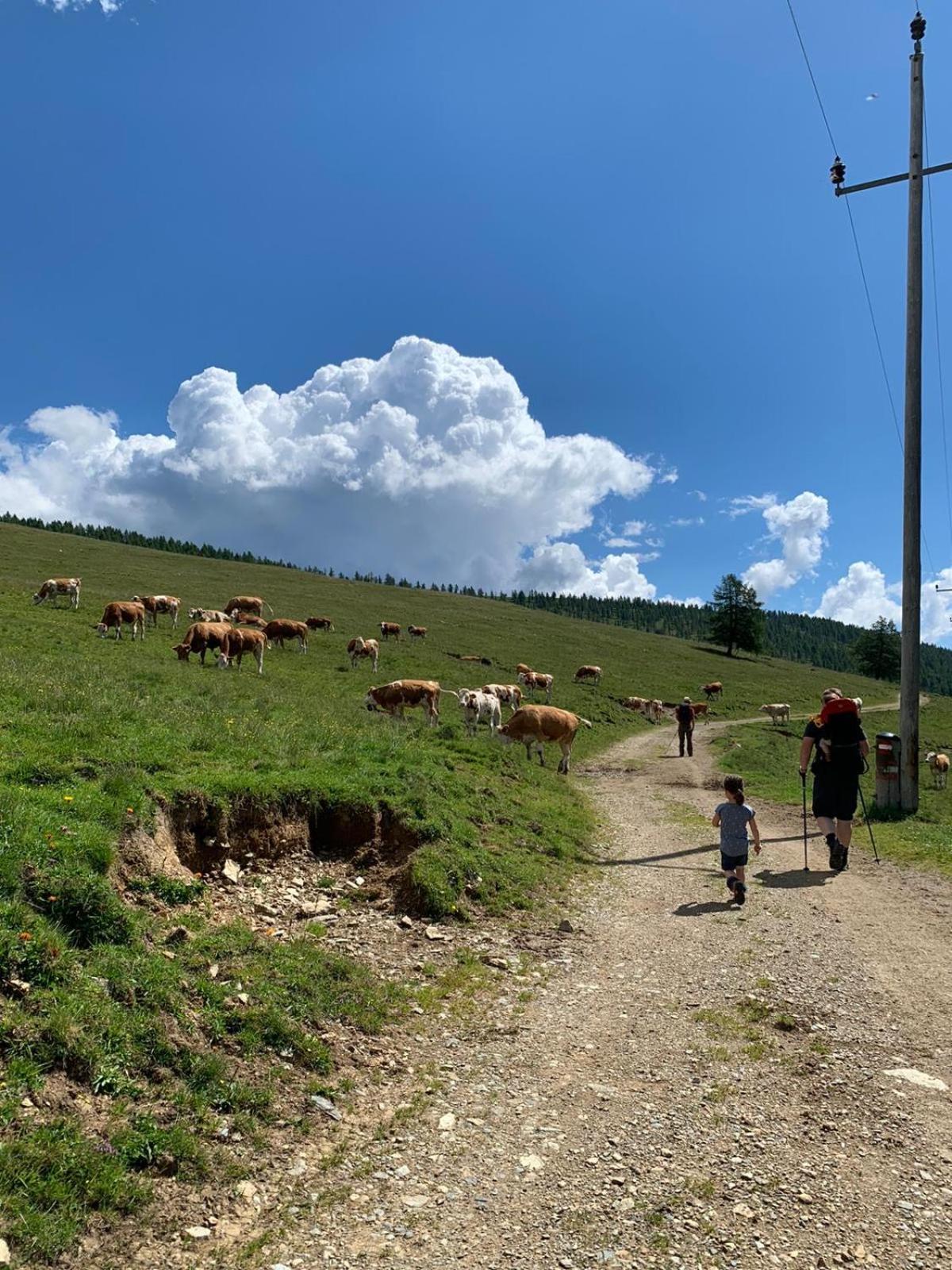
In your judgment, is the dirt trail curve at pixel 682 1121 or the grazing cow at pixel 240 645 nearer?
the dirt trail curve at pixel 682 1121

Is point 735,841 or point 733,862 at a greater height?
point 735,841

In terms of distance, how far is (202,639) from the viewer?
28.0 metres

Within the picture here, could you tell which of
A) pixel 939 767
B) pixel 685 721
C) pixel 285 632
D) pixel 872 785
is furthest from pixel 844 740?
pixel 285 632

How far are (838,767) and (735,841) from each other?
3512mm

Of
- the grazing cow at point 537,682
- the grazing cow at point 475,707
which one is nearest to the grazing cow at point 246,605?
the grazing cow at point 537,682

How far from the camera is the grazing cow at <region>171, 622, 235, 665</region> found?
27.9 metres

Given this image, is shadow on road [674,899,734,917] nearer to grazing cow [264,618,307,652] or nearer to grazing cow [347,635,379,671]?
grazing cow [347,635,379,671]

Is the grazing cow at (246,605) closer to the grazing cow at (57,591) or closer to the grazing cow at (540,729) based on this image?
the grazing cow at (57,591)

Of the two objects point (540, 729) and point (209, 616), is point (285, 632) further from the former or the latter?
point (540, 729)

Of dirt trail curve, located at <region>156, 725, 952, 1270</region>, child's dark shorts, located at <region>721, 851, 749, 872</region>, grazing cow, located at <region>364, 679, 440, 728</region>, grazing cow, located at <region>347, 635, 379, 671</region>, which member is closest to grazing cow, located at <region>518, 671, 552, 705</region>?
grazing cow, located at <region>347, 635, 379, 671</region>

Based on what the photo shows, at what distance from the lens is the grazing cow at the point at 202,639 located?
27.9m

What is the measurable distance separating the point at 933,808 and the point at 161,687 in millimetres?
19276

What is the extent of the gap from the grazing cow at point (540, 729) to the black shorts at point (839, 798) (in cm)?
961

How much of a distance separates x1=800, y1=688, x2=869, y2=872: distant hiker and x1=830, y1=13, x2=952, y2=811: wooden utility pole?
4374 mm
